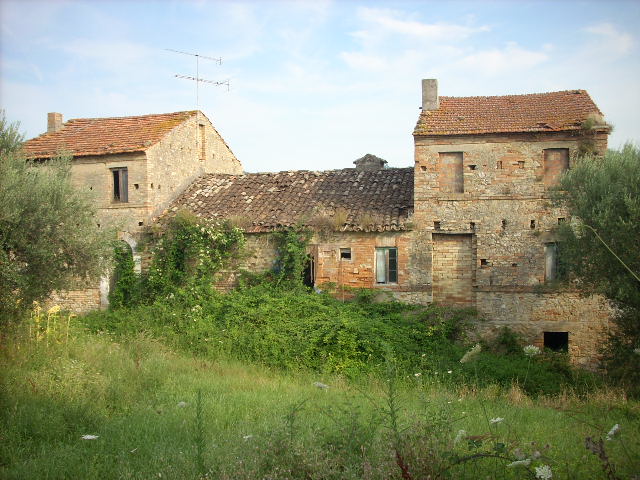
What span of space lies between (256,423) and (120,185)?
546 inches

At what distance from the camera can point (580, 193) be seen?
1321 cm

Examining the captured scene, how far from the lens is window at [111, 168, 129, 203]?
65.5ft

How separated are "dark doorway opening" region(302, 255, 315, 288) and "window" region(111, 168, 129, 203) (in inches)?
271

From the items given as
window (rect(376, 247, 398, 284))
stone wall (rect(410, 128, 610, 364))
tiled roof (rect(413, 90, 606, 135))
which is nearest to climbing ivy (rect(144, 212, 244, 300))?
window (rect(376, 247, 398, 284))

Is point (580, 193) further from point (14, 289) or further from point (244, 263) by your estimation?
point (14, 289)

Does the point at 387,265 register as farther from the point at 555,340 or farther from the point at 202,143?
the point at 202,143

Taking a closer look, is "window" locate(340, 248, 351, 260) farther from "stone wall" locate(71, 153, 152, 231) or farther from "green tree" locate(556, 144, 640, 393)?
"stone wall" locate(71, 153, 152, 231)

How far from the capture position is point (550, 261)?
56.1 ft

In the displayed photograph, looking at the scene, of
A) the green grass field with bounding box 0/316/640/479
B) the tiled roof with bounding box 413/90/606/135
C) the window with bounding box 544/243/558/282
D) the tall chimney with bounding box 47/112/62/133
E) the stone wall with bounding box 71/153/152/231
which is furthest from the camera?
the tall chimney with bounding box 47/112/62/133

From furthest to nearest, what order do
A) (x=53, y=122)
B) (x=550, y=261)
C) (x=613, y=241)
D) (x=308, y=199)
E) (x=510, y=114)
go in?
1. (x=53, y=122)
2. (x=308, y=199)
3. (x=510, y=114)
4. (x=550, y=261)
5. (x=613, y=241)

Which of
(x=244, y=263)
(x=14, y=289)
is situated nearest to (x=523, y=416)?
(x=14, y=289)

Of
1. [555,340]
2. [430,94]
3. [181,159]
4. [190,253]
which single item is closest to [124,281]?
[190,253]

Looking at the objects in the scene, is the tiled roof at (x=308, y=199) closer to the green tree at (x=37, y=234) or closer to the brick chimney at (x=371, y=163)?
the brick chimney at (x=371, y=163)

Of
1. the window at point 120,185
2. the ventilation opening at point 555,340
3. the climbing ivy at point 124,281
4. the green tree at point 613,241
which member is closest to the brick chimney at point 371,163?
the window at point 120,185
